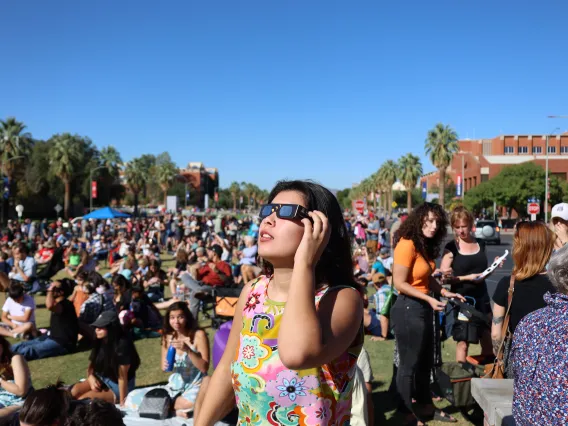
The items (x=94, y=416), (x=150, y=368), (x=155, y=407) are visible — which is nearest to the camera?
(x=94, y=416)


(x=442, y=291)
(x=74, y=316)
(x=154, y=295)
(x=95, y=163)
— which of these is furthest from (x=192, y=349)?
(x=95, y=163)

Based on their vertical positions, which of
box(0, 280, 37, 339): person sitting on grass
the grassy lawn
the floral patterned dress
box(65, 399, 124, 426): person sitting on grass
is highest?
the floral patterned dress

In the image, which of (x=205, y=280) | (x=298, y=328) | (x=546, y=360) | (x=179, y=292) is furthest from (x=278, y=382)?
(x=179, y=292)

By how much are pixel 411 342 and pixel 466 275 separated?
130 centimetres

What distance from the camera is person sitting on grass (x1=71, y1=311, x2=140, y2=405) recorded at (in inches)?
203

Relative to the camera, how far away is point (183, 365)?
16.4 ft

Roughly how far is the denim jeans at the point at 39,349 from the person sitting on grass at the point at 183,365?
107 inches

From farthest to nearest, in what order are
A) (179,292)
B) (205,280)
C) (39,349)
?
1. (179,292)
2. (205,280)
3. (39,349)

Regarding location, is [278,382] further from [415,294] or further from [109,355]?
[109,355]

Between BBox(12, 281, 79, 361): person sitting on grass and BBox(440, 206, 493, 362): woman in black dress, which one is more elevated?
BBox(440, 206, 493, 362): woman in black dress

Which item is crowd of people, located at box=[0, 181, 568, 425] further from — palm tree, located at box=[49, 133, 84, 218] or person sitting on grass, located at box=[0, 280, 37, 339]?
palm tree, located at box=[49, 133, 84, 218]

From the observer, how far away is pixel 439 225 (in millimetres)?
4070

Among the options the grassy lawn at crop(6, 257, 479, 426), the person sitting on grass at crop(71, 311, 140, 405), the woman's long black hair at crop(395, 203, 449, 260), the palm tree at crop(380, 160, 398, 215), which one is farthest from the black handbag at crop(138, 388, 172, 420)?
the palm tree at crop(380, 160, 398, 215)

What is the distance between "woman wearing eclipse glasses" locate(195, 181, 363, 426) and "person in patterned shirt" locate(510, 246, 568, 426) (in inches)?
32.3
